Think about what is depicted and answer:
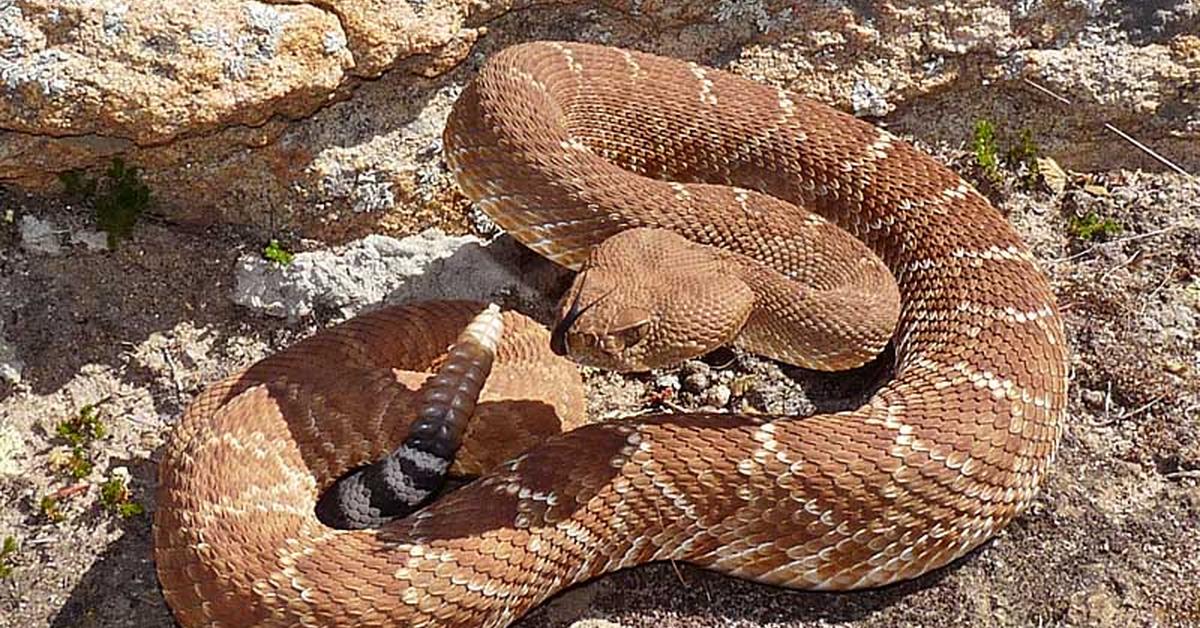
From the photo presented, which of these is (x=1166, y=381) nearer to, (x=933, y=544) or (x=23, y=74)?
(x=933, y=544)

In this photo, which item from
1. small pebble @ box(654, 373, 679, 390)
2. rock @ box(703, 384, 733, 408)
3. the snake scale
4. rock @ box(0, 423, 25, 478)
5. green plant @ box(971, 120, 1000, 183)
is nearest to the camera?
the snake scale

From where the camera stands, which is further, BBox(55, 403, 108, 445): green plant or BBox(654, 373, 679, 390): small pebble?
BBox(654, 373, 679, 390): small pebble

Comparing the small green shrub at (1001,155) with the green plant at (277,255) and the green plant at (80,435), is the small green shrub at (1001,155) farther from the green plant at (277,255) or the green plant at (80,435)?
the green plant at (80,435)

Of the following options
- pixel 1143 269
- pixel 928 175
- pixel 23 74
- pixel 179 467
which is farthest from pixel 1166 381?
pixel 23 74

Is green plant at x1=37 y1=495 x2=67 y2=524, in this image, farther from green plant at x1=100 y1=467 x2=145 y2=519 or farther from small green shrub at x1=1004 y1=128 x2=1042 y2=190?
small green shrub at x1=1004 y1=128 x2=1042 y2=190

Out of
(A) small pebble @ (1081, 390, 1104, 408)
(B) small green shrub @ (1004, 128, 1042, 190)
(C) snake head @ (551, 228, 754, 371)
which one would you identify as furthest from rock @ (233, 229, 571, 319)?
(A) small pebble @ (1081, 390, 1104, 408)

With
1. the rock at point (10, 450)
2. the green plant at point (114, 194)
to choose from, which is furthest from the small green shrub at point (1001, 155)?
the rock at point (10, 450)
